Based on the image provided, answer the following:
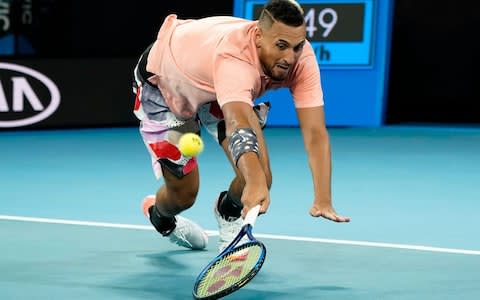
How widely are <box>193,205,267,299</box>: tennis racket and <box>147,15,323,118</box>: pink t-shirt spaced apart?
0.55 meters

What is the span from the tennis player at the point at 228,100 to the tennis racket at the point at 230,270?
0.15 m

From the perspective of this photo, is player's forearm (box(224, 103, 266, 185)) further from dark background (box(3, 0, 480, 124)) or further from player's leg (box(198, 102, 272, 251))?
dark background (box(3, 0, 480, 124))

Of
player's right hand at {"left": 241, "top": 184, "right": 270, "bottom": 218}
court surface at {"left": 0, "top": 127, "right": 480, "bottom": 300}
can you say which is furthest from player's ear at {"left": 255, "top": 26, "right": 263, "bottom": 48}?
court surface at {"left": 0, "top": 127, "right": 480, "bottom": 300}

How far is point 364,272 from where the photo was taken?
5273 millimetres

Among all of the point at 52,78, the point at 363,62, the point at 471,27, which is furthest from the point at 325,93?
the point at 52,78

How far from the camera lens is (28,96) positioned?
35.6 ft

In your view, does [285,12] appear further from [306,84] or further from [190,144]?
[190,144]

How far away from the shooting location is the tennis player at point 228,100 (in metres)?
4.33

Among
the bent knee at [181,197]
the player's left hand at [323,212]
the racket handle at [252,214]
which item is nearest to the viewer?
the racket handle at [252,214]

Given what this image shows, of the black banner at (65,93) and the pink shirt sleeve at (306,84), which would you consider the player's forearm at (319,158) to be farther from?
the black banner at (65,93)

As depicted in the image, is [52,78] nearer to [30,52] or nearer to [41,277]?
[30,52]

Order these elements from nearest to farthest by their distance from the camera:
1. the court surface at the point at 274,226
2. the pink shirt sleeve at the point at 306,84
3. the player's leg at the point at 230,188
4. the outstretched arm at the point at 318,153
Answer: the outstretched arm at the point at 318,153, the pink shirt sleeve at the point at 306,84, the court surface at the point at 274,226, the player's leg at the point at 230,188

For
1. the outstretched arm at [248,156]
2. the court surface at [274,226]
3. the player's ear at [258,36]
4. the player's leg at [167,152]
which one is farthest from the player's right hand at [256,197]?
the player's leg at [167,152]

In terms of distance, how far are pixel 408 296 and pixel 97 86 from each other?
7025 mm
